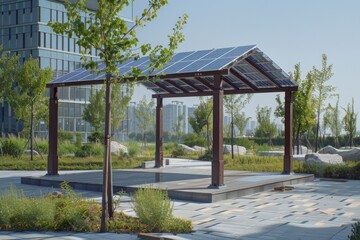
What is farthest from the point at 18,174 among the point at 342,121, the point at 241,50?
A: the point at 342,121

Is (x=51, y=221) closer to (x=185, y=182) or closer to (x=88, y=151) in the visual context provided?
(x=185, y=182)

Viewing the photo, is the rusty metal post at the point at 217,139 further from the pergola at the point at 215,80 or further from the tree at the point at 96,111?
the tree at the point at 96,111

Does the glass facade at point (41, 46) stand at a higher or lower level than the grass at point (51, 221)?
higher

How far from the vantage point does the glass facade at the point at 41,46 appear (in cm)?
5334

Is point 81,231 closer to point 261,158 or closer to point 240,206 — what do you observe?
point 240,206

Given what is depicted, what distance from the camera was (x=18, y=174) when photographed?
68.8 ft

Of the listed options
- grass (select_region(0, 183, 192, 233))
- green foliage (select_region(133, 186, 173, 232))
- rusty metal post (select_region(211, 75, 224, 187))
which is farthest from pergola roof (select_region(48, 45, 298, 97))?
grass (select_region(0, 183, 192, 233))

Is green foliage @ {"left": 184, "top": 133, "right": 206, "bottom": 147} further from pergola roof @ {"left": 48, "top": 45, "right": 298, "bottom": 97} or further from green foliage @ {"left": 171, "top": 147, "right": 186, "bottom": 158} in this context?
pergola roof @ {"left": 48, "top": 45, "right": 298, "bottom": 97}

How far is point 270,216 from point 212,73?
16.2 feet

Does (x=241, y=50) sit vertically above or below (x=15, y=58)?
below

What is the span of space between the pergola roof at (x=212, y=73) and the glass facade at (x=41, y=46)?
34.4m

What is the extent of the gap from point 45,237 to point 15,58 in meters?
26.8

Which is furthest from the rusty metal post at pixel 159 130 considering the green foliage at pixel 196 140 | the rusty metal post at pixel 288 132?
the green foliage at pixel 196 140

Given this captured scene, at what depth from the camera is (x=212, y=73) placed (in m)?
14.2
